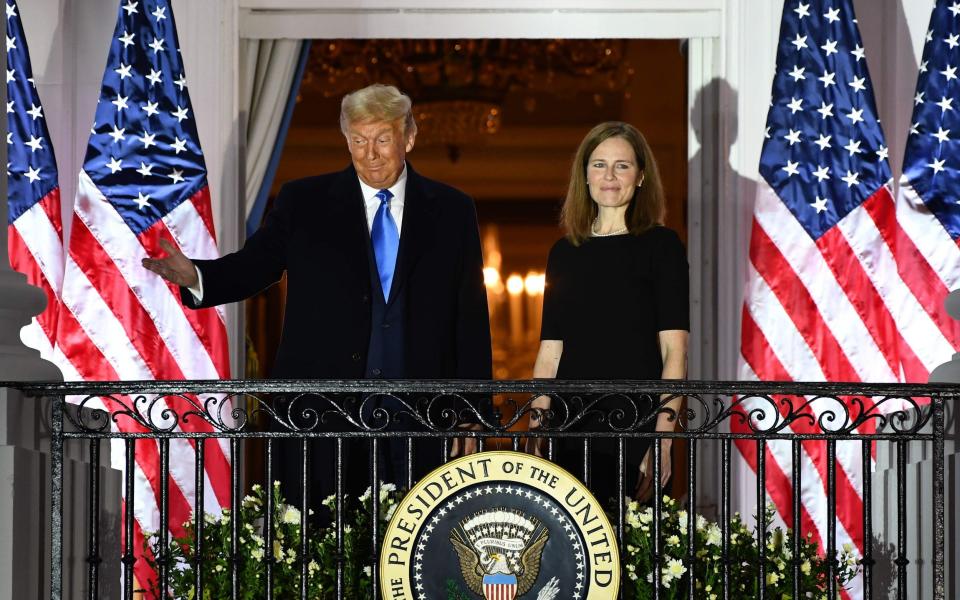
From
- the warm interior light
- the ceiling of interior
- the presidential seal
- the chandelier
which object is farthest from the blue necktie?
the warm interior light

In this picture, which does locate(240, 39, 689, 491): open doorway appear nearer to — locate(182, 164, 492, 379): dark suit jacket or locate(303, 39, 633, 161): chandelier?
locate(303, 39, 633, 161): chandelier

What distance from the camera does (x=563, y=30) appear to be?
7625 mm

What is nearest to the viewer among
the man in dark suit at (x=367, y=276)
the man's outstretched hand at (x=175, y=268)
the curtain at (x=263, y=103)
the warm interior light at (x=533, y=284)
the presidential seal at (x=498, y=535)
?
the presidential seal at (x=498, y=535)

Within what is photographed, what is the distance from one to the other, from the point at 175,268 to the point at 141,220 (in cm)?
186

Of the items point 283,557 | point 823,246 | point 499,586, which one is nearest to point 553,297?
point 499,586

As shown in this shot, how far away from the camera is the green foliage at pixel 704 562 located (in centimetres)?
461

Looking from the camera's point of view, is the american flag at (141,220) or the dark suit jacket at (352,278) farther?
the american flag at (141,220)

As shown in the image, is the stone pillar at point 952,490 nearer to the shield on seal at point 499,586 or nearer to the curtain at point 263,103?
the shield on seal at point 499,586

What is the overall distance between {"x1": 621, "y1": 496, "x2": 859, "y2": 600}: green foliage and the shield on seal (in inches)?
14.0

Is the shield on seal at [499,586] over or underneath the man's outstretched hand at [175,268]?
underneath

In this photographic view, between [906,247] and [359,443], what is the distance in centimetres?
290

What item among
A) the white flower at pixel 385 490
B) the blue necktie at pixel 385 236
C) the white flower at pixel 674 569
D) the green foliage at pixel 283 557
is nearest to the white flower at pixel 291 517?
the green foliage at pixel 283 557

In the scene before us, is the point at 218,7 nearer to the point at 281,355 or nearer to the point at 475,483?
the point at 281,355

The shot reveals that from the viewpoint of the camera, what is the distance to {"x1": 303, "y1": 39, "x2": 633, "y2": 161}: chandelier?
11258 mm
